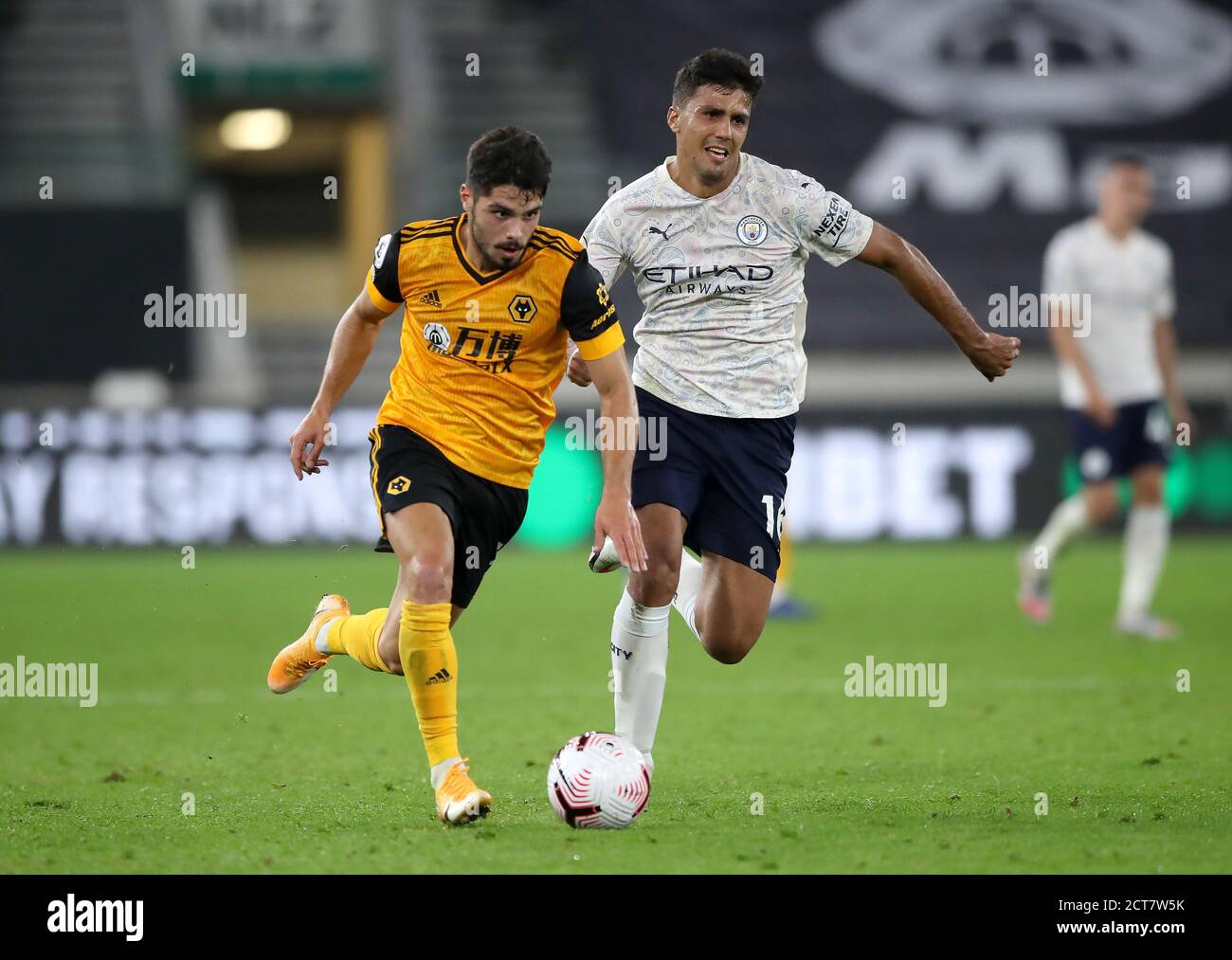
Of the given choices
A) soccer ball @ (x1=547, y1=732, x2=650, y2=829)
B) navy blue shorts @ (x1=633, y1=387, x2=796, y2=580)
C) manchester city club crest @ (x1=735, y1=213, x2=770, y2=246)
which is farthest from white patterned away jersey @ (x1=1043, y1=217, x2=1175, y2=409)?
soccer ball @ (x1=547, y1=732, x2=650, y2=829)

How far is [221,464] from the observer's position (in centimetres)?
1370

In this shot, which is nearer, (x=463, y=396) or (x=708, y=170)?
(x=463, y=396)

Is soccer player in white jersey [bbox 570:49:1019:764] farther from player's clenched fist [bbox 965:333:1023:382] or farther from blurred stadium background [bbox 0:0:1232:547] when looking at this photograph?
blurred stadium background [bbox 0:0:1232:547]

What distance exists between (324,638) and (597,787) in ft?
4.46

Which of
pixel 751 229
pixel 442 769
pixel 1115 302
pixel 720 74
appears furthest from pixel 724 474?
pixel 1115 302

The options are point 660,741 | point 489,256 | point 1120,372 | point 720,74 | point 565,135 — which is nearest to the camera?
point 489,256

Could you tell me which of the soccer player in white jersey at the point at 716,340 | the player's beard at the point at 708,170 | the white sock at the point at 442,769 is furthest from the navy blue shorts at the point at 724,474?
the white sock at the point at 442,769

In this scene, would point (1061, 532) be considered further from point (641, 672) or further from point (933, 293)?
point (641, 672)

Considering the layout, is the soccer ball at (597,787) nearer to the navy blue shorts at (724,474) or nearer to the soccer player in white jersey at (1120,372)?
the navy blue shorts at (724,474)

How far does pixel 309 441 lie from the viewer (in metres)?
5.36

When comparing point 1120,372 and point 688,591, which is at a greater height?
point 1120,372

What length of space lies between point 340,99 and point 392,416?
16123 mm

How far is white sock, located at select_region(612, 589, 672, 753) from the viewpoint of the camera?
210 inches
